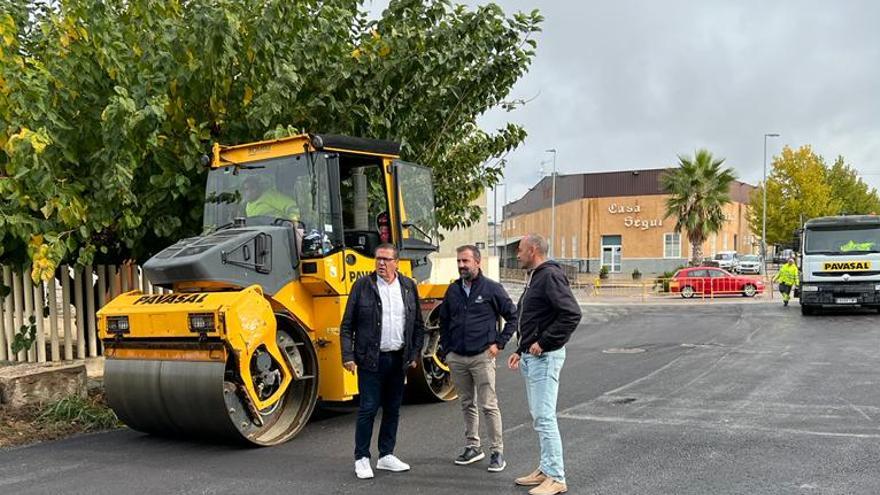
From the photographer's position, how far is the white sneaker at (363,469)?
5586 mm

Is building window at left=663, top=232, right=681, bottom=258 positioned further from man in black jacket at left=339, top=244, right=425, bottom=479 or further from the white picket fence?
man in black jacket at left=339, top=244, right=425, bottom=479

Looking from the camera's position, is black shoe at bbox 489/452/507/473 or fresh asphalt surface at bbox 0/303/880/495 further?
black shoe at bbox 489/452/507/473

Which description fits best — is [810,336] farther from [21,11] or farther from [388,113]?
[21,11]

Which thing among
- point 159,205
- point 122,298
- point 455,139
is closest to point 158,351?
point 122,298

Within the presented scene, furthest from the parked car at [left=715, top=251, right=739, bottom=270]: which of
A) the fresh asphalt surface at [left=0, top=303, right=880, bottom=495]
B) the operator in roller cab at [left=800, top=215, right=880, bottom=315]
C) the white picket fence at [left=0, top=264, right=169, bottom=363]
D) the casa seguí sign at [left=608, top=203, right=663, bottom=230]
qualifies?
the white picket fence at [left=0, top=264, right=169, bottom=363]

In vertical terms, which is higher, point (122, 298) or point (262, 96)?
point (262, 96)

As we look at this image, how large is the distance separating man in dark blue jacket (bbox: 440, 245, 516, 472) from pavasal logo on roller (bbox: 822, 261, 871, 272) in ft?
53.7

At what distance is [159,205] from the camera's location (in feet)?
30.3

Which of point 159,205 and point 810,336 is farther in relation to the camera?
point 810,336

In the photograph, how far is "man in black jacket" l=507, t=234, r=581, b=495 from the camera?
513 centimetres

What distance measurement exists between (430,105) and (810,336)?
982cm

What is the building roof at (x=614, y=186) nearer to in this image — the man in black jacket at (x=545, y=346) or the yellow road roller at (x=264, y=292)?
the yellow road roller at (x=264, y=292)

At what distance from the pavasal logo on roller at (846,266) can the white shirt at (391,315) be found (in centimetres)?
1700

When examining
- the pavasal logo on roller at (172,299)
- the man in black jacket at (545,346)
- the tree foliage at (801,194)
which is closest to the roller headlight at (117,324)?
the pavasal logo on roller at (172,299)
